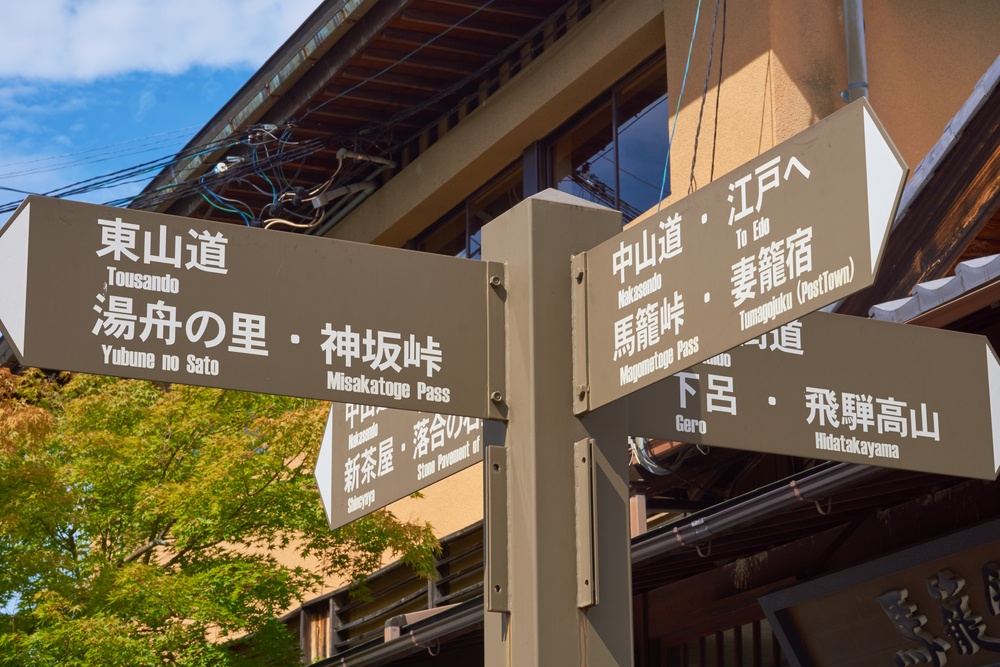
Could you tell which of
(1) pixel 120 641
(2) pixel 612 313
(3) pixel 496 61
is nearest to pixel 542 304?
(2) pixel 612 313

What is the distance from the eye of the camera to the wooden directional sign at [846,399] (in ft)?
11.6

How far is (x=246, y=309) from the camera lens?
10.8 ft

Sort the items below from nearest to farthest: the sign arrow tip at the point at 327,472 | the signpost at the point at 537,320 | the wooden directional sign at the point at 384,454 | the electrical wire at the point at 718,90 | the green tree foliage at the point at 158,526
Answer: the signpost at the point at 537,320
the wooden directional sign at the point at 384,454
the sign arrow tip at the point at 327,472
the green tree foliage at the point at 158,526
the electrical wire at the point at 718,90

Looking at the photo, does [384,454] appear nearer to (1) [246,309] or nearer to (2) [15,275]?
(1) [246,309]

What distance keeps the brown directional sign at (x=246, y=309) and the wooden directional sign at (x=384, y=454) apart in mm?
283

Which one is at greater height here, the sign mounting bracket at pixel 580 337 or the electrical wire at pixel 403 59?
the electrical wire at pixel 403 59

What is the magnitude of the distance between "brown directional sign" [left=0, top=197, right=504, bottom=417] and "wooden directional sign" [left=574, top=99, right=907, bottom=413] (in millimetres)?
291

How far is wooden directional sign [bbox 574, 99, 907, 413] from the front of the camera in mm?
2869

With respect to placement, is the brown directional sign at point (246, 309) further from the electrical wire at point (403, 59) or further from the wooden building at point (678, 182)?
the electrical wire at point (403, 59)

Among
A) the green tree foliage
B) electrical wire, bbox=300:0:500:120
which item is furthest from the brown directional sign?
electrical wire, bbox=300:0:500:120

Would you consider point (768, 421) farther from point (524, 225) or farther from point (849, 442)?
point (524, 225)

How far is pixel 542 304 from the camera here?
11.1 ft

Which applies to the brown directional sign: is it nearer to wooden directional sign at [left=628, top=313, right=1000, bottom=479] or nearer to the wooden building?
wooden directional sign at [left=628, top=313, right=1000, bottom=479]

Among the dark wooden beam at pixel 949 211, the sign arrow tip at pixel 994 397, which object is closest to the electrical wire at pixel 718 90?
the dark wooden beam at pixel 949 211
